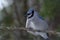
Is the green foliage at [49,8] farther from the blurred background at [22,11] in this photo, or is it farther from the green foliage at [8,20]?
the green foliage at [8,20]

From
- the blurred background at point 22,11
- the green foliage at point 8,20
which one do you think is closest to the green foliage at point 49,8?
the blurred background at point 22,11

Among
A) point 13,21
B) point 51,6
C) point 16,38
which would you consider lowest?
point 16,38

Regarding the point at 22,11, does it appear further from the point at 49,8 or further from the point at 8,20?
the point at 49,8

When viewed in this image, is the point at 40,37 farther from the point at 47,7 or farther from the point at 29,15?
the point at 47,7

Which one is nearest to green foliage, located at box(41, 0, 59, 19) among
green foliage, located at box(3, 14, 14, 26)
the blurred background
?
the blurred background

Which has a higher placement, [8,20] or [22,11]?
[22,11]

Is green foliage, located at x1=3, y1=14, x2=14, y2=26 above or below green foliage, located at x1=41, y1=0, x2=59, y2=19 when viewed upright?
below

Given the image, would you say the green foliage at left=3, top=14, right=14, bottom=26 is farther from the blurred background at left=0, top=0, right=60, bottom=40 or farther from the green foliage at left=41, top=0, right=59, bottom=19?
the green foliage at left=41, top=0, right=59, bottom=19

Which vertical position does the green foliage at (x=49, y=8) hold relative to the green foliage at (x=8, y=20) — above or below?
above

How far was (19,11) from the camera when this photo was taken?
400 cm

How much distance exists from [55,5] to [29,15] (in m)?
1.15

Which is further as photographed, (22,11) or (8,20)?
(22,11)

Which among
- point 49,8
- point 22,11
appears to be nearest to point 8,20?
point 22,11

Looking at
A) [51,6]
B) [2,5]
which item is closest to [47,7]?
[51,6]
